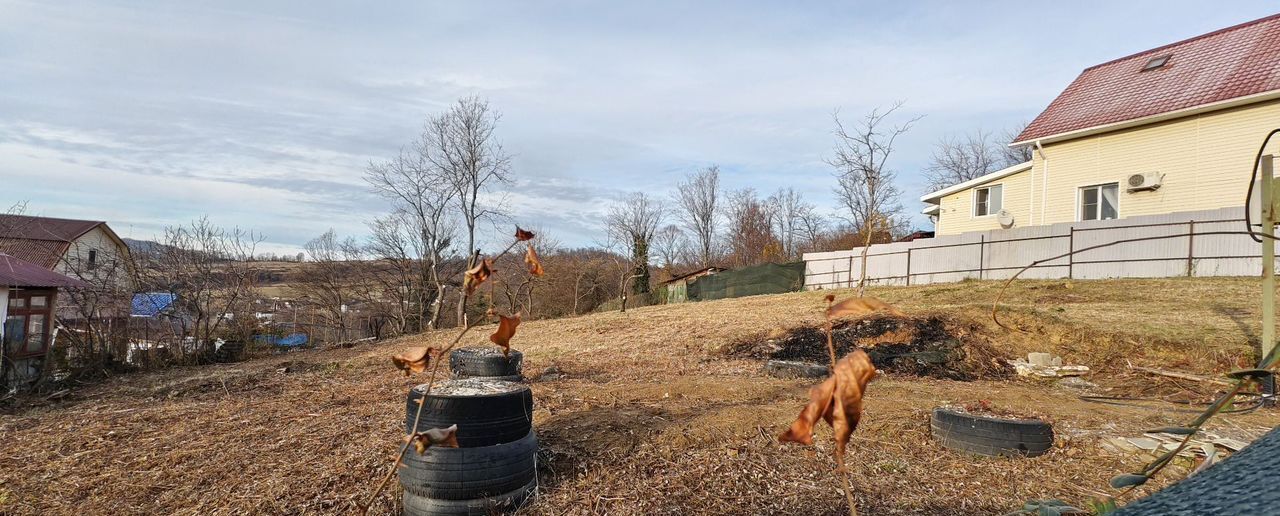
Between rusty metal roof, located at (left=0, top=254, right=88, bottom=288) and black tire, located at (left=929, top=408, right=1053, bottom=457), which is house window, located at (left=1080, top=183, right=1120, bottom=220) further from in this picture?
rusty metal roof, located at (left=0, top=254, right=88, bottom=288)

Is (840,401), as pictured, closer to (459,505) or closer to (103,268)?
(459,505)

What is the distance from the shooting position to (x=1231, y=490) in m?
0.46

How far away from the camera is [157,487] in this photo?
14.6ft

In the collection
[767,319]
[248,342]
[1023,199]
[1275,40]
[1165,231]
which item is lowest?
[248,342]

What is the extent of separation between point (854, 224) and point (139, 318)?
32.7 m

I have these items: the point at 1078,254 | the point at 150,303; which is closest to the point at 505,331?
the point at 1078,254

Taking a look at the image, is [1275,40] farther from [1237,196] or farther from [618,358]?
[618,358]

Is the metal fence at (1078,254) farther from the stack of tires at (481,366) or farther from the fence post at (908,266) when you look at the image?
the stack of tires at (481,366)

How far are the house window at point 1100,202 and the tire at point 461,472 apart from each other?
58.1 feet

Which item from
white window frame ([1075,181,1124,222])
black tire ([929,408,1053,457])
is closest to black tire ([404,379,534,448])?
black tire ([929,408,1053,457])

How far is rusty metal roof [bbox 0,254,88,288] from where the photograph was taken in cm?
933

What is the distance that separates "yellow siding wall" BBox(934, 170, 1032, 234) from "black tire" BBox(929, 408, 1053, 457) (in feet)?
51.0

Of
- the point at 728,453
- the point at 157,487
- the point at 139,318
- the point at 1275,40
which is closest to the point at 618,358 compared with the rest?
the point at 728,453

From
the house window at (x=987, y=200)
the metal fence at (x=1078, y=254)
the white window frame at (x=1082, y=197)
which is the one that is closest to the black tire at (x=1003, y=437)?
the metal fence at (x=1078, y=254)
